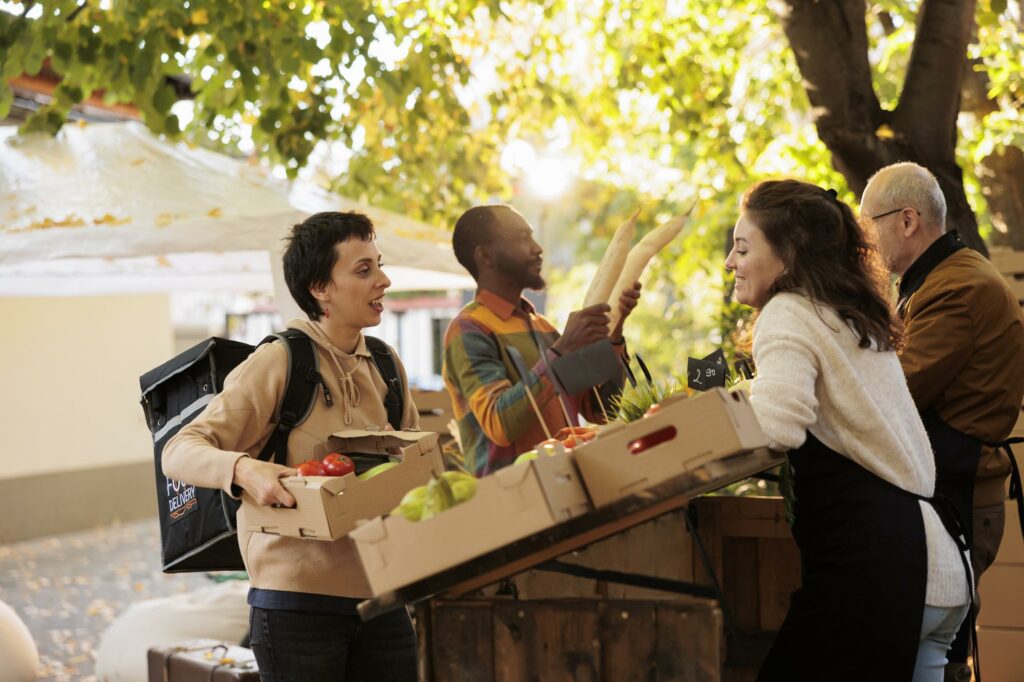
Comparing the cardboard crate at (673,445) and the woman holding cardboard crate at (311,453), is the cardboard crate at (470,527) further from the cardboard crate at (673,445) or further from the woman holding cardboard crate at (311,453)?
the woman holding cardboard crate at (311,453)

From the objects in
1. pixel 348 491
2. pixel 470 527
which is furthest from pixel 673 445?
pixel 348 491

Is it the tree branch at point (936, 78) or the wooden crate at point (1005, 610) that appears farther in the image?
the tree branch at point (936, 78)

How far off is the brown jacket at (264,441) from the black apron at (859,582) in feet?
3.48

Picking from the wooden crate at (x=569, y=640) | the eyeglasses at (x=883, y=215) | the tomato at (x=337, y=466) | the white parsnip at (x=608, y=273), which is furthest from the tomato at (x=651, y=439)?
the eyeglasses at (x=883, y=215)

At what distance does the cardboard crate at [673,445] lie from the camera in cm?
207

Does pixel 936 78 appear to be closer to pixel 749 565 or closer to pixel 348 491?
pixel 749 565

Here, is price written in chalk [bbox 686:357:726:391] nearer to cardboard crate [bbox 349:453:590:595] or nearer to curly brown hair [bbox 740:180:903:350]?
curly brown hair [bbox 740:180:903:350]

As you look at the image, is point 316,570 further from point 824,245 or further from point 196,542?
point 824,245

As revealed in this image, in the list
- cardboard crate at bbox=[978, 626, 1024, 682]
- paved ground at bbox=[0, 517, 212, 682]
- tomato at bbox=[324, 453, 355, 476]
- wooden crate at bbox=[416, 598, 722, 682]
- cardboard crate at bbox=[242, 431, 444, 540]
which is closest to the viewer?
wooden crate at bbox=[416, 598, 722, 682]

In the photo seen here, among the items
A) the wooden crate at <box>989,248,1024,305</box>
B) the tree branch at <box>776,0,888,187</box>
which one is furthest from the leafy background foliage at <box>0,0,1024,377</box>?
the wooden crate at <box>989,248,1024,305</box>

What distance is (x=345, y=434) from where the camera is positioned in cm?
284

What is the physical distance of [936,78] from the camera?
5.41 metres

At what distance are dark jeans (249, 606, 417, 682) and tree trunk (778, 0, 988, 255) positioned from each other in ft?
11.4

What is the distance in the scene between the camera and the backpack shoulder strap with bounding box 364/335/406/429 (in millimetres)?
3119
